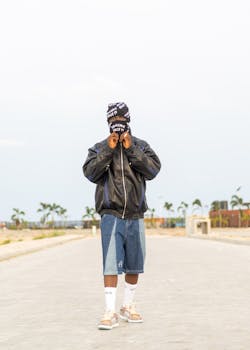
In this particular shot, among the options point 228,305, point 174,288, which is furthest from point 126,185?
point 174,288

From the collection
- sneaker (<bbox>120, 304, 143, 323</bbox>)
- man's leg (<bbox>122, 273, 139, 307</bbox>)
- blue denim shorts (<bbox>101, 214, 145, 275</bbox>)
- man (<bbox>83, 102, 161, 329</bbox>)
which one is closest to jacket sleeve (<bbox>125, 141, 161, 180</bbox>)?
man (<bbox>83, 102, 161, 329</bbox>)

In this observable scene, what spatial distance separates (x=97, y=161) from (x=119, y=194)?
1.20 ft

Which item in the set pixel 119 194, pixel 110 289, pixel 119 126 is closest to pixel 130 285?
pixel 110 289

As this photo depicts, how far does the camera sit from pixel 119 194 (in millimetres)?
6176

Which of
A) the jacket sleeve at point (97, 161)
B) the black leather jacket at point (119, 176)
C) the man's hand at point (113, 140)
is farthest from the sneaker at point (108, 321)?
the man's hand at point (113, 140)

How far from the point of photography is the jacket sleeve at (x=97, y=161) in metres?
6.12

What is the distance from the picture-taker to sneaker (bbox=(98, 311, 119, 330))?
20.5 feet

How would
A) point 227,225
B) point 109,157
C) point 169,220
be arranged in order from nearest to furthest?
point 109,157 < point 227,225 < point 169,220

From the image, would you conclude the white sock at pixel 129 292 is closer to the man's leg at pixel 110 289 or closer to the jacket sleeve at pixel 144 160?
the man's leg at pixel 110 289

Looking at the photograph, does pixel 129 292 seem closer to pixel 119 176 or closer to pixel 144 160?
pixel 119 176

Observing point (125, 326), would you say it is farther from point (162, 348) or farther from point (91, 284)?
point (91, 284)

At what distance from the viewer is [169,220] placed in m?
192

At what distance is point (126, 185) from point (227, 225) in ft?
457

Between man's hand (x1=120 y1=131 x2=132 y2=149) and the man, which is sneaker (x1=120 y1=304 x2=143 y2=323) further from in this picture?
man's hand (x1=120 y1=131 x2=132 y2=149)
